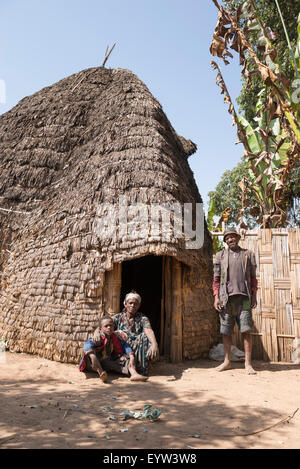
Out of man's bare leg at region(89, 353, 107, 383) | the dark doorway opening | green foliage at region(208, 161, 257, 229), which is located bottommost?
man's bare leg at region(89, 353, 107, 383)

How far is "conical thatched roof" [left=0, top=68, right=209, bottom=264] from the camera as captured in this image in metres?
5.00

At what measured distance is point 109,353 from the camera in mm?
3906

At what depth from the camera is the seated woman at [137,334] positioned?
3842 millimetres

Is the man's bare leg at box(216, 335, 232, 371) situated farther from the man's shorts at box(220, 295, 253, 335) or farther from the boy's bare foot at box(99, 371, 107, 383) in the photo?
the boy's bare foot at box(99, 371, 107, 383)

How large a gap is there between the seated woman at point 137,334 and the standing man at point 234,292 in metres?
1.03

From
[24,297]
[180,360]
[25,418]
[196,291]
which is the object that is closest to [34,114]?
[24,297]

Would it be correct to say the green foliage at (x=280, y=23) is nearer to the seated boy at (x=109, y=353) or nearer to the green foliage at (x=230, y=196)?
the green foliage at (x=230, y=196)

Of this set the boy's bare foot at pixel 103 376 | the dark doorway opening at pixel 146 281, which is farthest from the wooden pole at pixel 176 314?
the dark doorway opening at pixel 146 281

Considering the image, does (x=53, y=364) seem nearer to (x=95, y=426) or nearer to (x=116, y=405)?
(x=116, y=405)

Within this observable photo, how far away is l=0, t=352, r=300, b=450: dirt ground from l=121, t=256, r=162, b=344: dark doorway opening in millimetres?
2807

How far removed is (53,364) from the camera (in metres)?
4.32

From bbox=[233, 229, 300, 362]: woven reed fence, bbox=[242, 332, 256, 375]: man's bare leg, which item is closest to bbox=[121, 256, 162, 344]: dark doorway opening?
bbox=[233, 229, 300, 362]: woven reed fence
